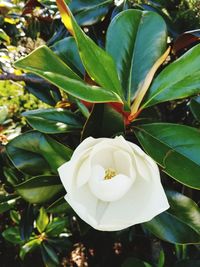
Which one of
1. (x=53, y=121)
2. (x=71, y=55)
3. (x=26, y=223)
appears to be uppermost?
(x=71, y=55)

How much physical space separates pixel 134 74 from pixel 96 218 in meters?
0.43

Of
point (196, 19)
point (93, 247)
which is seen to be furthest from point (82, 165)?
point (93, 247)

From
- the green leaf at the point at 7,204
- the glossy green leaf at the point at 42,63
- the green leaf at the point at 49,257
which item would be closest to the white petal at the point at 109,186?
the glossy green leaf at the point at 42,63

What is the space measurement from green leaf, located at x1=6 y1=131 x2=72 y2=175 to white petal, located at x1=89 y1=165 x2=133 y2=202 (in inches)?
10.7

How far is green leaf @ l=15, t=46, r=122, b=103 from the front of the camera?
74 centimetres

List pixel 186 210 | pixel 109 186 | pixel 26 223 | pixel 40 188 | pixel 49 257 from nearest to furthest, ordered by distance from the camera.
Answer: pixel 109 186 < pixel 186 210 < pixel 40 188 < pixel 26 223 < pixel 49 257

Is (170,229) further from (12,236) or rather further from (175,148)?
(12,236)

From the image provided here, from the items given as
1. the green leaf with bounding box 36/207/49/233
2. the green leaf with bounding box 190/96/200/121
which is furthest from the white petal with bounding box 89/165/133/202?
the green leaf with bounding box 36/207/49/233

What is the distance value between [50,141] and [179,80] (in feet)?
1.20

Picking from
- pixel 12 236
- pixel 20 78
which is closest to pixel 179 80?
pixel 20 78

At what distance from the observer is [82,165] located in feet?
2.42

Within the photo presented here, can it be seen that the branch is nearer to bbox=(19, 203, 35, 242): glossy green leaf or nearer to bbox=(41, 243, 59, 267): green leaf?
bbox=(19, 203, 35, 242): glossy green leaf

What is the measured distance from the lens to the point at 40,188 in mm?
1091

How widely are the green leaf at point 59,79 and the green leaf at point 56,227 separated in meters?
1.18
